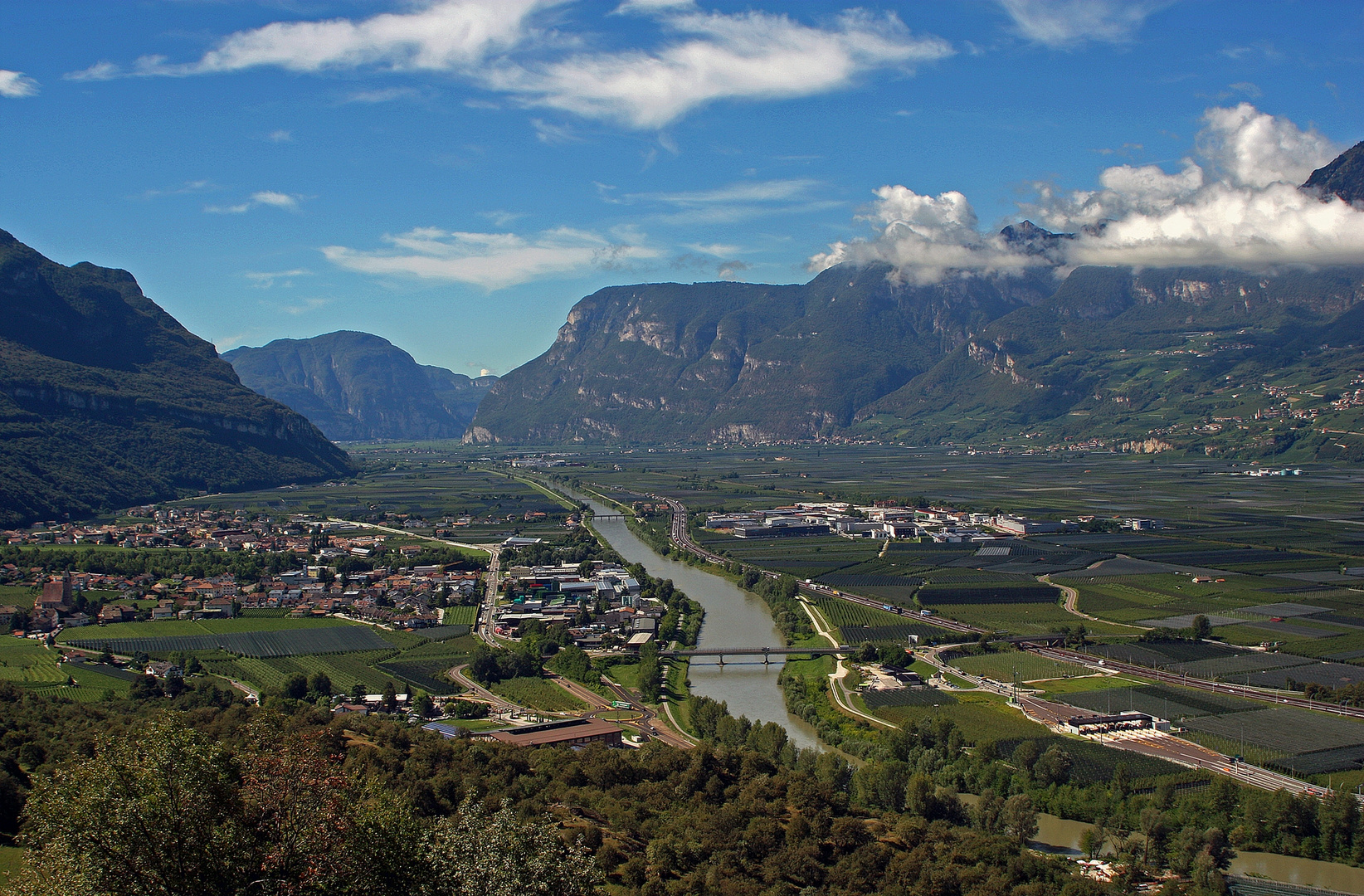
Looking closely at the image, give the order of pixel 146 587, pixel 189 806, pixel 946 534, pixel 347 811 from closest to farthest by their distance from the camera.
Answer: pixel 189 806 → pixel 347 811 → pixel 146 587 → pixel 946 534

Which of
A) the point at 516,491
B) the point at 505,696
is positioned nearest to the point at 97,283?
the point at 516,491

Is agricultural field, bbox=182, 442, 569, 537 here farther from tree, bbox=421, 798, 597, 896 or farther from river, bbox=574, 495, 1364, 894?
tree, bbox=421, 798, 597, 896

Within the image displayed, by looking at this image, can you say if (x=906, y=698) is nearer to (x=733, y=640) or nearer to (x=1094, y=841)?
(x=733, y=640)

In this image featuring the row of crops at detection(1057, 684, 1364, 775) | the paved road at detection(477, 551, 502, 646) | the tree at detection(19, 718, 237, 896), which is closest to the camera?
the tree at detection(19, 718, 237, 896)

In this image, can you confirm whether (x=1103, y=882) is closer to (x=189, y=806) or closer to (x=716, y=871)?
(x=716, y=871)

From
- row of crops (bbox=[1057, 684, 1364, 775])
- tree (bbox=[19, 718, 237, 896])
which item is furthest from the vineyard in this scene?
tree (bbox=[19, 718, 237, 896])
